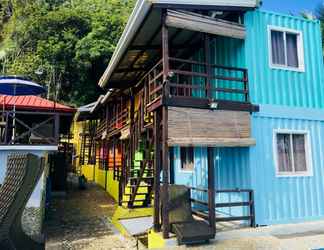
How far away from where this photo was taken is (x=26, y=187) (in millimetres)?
3254

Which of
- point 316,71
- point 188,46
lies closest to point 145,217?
point 188,46

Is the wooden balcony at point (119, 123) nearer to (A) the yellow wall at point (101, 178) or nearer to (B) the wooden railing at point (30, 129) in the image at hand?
(A) the yellow wall at point (101, 178)

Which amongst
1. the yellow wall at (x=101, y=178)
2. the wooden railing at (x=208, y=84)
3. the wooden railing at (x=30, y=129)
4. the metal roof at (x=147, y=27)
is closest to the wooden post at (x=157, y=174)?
the wooden railing at (x=208, y=84)

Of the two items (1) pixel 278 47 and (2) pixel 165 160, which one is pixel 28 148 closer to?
(2) pixel 165 160

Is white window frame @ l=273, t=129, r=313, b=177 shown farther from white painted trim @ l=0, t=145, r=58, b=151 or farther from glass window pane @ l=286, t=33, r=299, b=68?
white painted trim @ l=0, t=145, r=58, b=151

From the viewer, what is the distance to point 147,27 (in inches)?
286

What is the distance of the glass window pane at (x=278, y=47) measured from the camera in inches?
308

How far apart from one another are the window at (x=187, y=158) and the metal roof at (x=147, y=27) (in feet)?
11.2

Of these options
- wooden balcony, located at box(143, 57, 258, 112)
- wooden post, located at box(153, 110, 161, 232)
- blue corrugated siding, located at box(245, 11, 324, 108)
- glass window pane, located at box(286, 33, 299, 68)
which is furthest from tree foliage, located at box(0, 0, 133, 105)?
glass window pane, located at box(286, 33, 299, 68)

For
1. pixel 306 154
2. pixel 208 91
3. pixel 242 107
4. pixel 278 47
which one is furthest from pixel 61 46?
pixel 306 154

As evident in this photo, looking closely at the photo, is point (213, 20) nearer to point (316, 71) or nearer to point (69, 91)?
point (316, 71)

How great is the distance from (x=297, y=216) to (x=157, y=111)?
4438 mm

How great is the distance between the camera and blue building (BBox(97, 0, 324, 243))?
6.20 m

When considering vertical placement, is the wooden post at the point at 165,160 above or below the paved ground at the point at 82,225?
above
